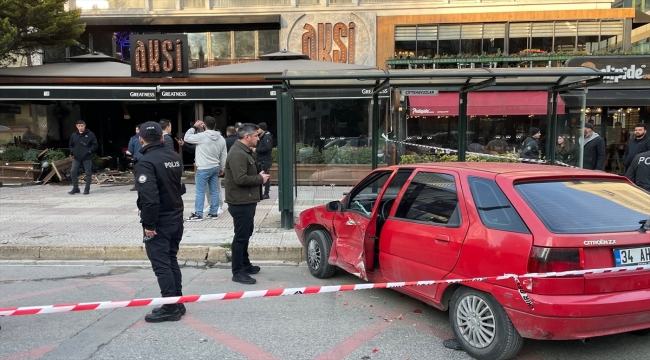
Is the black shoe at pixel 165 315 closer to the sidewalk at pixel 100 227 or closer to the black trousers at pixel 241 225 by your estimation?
the black trousers at pixel 241 225

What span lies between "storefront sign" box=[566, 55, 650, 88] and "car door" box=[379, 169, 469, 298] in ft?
39.5

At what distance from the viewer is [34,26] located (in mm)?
13273

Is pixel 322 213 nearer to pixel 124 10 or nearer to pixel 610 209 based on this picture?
pixel 610 209

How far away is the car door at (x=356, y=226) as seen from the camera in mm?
4527

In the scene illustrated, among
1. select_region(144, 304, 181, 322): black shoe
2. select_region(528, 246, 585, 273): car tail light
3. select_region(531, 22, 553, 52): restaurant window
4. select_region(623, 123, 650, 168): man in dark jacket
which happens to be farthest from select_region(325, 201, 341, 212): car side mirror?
select_region(531, 22, 553, 52): restaurant window

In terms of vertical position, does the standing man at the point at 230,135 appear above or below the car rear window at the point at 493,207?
above

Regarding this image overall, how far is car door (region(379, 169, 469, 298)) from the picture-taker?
3662 millimetres

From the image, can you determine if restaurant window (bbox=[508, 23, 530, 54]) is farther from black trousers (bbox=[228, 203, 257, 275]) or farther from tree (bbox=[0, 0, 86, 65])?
tree (bbox=[0, 0, 86, 65])

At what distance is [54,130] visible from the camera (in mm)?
16250

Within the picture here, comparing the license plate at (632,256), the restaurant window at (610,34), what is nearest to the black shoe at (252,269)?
the license plate at (632,256)

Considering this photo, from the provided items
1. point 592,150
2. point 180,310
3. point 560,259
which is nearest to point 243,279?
point 180,310

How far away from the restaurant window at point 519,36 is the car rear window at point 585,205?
42.5 feet

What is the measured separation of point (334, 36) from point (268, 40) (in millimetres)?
2467

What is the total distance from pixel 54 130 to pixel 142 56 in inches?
217
